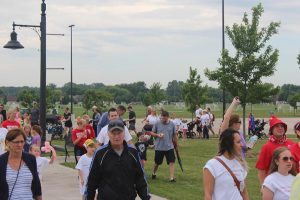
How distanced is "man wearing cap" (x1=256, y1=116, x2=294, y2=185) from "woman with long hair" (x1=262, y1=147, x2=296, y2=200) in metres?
1.08

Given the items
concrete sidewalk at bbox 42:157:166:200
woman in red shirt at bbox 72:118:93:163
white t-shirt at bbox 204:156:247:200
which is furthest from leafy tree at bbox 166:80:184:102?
white t-shirt at bbox 204:156:247:200

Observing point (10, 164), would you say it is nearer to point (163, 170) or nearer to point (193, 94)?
point (163, 170)

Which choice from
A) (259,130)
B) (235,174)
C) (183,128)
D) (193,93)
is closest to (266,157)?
(235,174)

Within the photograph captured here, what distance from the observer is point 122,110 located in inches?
423

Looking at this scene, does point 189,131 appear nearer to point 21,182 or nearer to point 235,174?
point 21,182

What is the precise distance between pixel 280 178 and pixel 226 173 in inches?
21.9

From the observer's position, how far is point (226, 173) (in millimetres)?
5172

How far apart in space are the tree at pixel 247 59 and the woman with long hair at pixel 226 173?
16.8m

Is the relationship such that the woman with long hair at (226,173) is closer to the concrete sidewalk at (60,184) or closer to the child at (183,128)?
the concrete sidewalk at (60,184)

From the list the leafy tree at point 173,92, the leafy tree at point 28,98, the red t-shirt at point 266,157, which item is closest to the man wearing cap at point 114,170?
the red t-shirt at point 266,157

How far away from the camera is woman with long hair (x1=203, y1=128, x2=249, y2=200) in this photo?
17.0ft

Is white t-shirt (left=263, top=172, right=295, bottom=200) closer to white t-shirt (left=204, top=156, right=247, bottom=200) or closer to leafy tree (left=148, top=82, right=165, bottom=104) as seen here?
white t-shirt (left=204, top=156, right=247, bottom=200)

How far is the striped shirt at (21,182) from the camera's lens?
18.5ft

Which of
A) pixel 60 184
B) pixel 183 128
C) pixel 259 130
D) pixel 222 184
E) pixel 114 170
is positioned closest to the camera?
pixel 222 184
